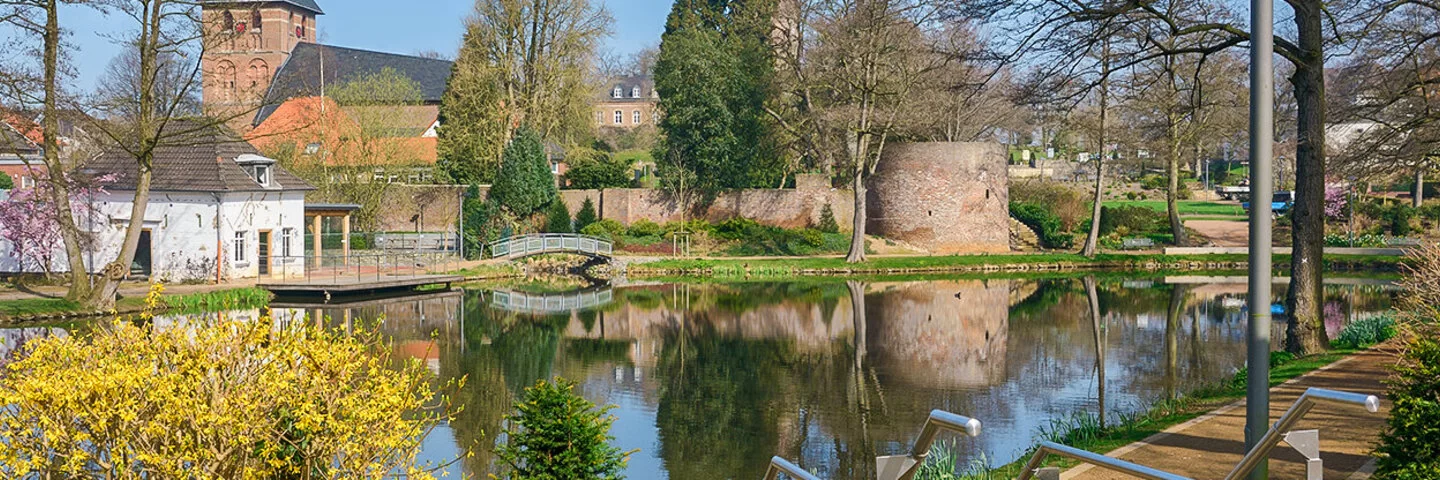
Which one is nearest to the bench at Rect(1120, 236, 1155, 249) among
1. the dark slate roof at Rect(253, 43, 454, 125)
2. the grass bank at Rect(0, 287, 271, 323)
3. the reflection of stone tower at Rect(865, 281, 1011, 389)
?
the reflection of stone tower at Rect(865, 281, 1011, 389)

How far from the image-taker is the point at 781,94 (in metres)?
46.1

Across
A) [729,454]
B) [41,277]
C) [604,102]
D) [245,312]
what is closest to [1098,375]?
[729,454]

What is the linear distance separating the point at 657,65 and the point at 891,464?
142 feet

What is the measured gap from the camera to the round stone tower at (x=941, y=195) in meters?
43.5

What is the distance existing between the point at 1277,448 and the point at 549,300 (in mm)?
23317

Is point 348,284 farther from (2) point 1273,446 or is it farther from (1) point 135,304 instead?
(2) point 1273,446

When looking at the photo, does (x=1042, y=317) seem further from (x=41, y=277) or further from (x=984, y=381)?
(x=41, y=277)

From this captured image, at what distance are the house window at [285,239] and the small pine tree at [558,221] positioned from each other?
11.4 meters

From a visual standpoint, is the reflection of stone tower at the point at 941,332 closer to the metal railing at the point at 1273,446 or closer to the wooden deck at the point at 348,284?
the wooden deck at the point at 348,284

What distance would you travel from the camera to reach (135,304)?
2592 cm

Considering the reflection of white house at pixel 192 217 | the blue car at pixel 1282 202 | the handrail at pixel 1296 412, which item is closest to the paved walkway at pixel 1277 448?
the handrail at pixel 1296 412

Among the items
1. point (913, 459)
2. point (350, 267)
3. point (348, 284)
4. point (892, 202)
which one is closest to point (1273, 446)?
point (913, 459)

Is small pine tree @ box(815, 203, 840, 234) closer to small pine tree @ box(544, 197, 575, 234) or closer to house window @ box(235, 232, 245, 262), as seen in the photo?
small pine tree @ box(544, 197, 575, 234)

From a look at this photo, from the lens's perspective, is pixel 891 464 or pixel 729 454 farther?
pixel 729 454
